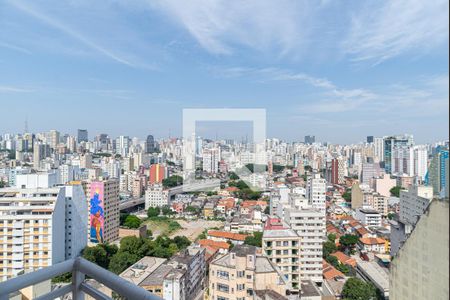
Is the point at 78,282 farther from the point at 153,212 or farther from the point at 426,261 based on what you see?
the point at 153,212

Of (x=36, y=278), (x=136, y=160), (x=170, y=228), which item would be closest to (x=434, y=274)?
(x=36, y=278)

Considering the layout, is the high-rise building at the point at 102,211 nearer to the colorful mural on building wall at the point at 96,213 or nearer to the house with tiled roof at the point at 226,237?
the colorful mural on building wall at the point at 96,213

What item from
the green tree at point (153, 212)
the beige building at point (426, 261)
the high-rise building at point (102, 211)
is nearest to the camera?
the beige building at point (426, 261)

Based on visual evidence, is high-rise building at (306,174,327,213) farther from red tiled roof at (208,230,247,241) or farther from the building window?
the building window

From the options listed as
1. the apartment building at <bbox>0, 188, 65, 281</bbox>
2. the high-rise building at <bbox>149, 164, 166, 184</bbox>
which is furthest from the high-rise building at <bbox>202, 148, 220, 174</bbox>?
the high-rise building at <bbox>149, 164, 166, 184</bbox>

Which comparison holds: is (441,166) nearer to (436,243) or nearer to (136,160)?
(436,243)

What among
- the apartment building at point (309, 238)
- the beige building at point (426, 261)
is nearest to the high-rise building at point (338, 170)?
the apartment building at point (309, 238)
